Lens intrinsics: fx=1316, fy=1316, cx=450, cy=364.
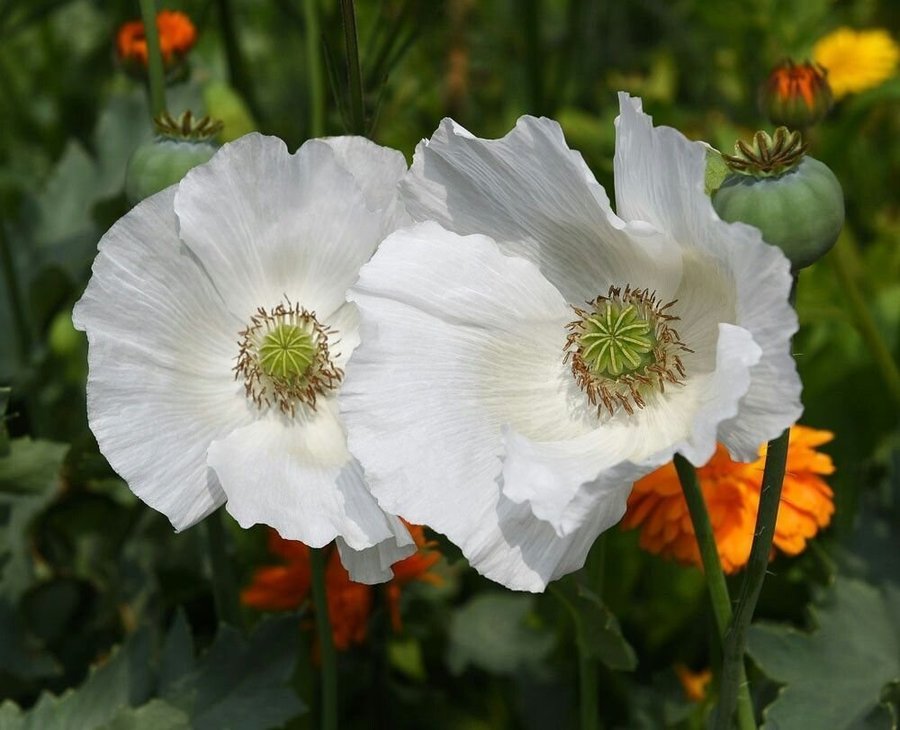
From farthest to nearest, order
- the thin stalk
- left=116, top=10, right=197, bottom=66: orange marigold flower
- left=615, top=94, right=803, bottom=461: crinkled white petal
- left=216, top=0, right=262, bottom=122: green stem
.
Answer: the thin stalk
left=216, top=0, right=262, bottom=122: green stem
left=116, top=10, right=197, bottom=66: orange marigold flower
left=615, top=94, right=803, bottom=461: crinkled white petal

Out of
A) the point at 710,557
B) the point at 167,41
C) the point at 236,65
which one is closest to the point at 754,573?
the point at 710,557

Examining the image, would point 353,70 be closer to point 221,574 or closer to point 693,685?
point 221,574

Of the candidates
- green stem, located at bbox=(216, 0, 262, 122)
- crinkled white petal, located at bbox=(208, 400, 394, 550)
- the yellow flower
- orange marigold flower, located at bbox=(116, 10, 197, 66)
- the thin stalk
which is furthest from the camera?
the yellow flower

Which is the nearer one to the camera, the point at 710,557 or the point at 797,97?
the point at 710,557

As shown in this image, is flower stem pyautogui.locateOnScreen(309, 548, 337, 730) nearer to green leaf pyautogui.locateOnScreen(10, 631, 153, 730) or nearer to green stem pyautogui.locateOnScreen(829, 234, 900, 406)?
green leaf pyautogui.locateOnScreen(10, 631, 153, 730)

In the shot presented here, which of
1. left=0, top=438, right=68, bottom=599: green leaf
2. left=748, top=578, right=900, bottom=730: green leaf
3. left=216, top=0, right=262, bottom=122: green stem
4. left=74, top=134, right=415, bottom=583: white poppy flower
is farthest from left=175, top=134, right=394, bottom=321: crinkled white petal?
left=216, top=0, right=262, bottom=122: green stem

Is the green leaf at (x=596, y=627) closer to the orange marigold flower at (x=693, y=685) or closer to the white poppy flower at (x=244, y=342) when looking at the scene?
the white poppy flower at (x=244, y=342)

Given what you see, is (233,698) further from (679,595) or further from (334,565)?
(679,595)
